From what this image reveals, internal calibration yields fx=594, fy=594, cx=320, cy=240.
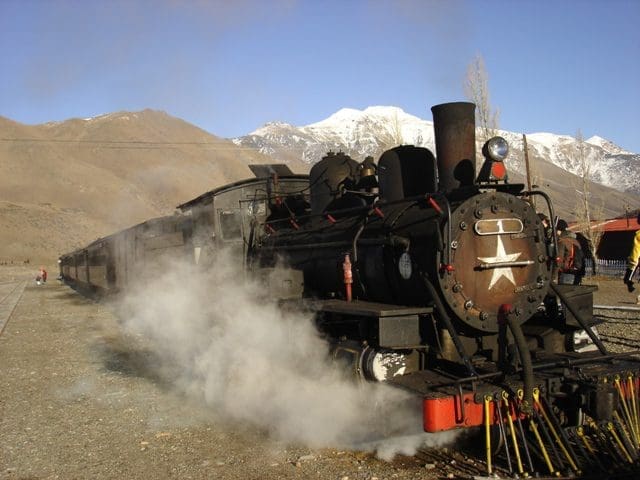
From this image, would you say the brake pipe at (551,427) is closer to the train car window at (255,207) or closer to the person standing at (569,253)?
the person standing at (569,253)

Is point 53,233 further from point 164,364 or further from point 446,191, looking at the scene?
point 446,191

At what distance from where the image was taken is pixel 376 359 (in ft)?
15.9

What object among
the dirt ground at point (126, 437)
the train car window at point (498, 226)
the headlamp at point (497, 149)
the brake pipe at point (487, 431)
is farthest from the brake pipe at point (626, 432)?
the headlamp at point (497, 149)

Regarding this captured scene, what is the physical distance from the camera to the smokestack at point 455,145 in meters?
5.47

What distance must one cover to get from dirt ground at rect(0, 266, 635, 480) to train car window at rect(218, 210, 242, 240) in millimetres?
2168

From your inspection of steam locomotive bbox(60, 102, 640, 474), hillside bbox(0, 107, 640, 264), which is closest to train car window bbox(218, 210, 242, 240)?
steam locomotive bbox(60, 102, 640, 474)

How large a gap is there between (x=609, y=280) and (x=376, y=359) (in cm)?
2025

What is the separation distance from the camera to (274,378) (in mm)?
6188

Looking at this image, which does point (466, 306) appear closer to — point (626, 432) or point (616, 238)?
point (626, 432)

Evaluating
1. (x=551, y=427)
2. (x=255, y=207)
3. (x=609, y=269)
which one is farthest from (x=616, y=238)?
(x=551, y=427)

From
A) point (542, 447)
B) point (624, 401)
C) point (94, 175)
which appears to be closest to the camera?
point (542, 447)

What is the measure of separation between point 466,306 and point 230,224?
4329 mm

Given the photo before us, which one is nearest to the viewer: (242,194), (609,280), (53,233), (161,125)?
(242,194)

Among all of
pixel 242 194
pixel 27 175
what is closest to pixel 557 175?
pixel 27 175
